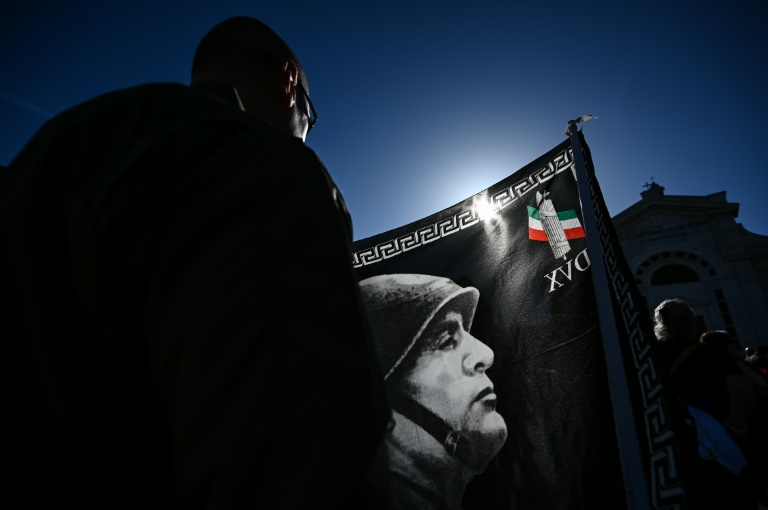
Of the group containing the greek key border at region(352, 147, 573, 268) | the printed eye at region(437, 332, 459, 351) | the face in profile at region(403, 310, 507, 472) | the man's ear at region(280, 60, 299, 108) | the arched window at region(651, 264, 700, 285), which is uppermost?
the arched window at region(651, 264, 700, 285)

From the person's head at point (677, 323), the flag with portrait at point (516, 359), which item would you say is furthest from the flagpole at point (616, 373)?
the person's head at point (677, 323)

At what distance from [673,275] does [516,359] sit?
934 inches

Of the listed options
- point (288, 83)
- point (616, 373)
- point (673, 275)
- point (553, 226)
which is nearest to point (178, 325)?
point (288, 83)

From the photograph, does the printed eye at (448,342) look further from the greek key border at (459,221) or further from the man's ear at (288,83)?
the man's ear at (288,83)

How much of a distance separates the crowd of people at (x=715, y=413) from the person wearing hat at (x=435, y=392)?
119 centimetres

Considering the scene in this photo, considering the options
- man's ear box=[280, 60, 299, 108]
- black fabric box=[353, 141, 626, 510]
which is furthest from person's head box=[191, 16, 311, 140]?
Result: black fabric box=[353, 141, 626, 510]

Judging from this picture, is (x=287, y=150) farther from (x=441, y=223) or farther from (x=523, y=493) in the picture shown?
(x=441, y=223)

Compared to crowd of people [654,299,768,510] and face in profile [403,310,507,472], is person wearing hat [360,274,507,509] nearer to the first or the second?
face in profile [403,310,507,472]

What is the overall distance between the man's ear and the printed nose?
213 cm

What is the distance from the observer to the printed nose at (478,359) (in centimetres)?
277

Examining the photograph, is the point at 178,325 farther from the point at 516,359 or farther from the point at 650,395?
the point at 516,359

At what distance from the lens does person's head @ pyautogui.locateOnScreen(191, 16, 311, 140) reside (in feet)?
4.17

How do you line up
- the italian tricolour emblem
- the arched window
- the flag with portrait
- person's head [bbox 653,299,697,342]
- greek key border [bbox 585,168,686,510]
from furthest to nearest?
1. the arched window
2. person's head [bbox 653,299,697,342]
3. the italian tricolour emblem
4. the flag with portrait
5. greek key border [bbox 585,168,686,510]

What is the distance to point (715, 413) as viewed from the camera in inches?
114
